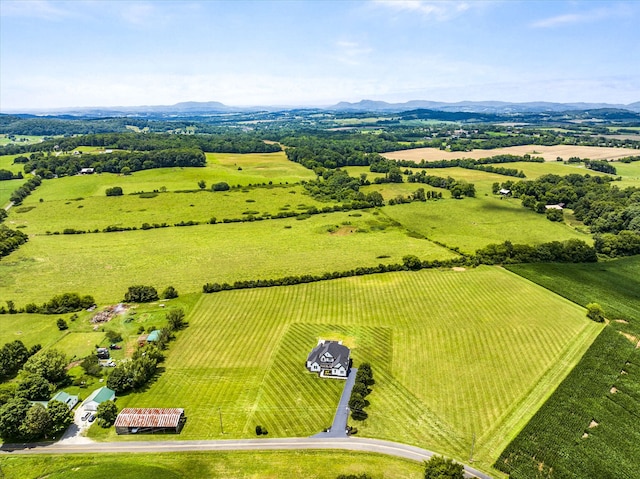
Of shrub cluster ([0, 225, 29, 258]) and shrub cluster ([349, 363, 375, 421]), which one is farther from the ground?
shrub cluster ([0, 225, 29, 258])

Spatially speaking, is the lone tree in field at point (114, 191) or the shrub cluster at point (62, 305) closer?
the shrub cluster at point (62, 305)

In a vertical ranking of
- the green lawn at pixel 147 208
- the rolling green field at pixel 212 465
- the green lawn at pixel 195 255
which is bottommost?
the rolling green field at pixel 212 465

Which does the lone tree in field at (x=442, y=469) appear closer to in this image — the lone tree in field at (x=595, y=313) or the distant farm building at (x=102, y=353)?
the lone tree in field at (x=595, y=313)

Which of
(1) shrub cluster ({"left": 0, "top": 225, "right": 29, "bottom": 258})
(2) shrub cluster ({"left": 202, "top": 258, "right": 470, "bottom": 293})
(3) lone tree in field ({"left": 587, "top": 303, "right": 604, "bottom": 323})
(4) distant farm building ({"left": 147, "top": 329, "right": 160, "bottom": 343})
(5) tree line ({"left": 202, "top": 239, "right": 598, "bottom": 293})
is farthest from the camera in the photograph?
(1) shrub cluster ({"left": 0, "top": 225, "right": 29, "bottom": 258})

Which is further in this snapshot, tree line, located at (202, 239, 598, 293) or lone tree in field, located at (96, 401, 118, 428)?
tree line, located at (202, 239, 598, 293)

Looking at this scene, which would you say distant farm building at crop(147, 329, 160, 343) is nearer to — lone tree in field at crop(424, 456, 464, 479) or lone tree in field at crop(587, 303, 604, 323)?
lone tree in field at crop(424, 456, 464, 479)

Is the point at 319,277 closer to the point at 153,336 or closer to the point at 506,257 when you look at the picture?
the point at 153,336

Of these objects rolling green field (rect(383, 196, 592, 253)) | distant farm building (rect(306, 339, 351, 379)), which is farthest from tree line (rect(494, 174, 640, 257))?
distant farm building (rect(306, 339, 351, 379))

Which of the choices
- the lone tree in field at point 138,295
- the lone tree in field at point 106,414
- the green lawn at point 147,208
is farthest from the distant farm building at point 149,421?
the green lawn at point 147,208

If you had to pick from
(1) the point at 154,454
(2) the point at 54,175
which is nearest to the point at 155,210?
(2) the point at 54,175

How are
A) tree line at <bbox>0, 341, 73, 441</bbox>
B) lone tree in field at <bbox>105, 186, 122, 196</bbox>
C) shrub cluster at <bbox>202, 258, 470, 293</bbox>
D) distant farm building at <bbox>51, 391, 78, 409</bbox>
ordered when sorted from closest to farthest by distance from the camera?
tree line at <bbox>0, 341, 73, 441</bbox>, distant farm building at <bbox>51, 391, 78, 409</bbox>, shrub cluster at <bbox>202, 258, 470, 293</bbox>, lone tree in field at <bbox>105, 186, 122, 196</bbox>
